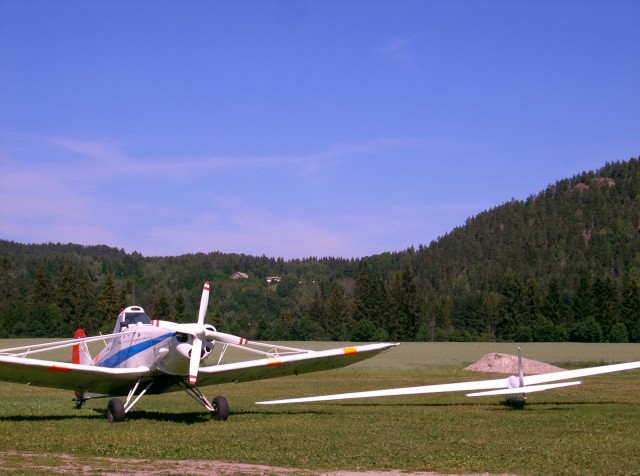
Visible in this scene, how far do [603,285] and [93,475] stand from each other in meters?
95.3

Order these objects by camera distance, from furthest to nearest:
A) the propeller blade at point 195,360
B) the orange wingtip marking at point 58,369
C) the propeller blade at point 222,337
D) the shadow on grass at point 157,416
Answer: the shadow on grass at point 157,416 → the orange wingtip marking at point 58,369 → the propeller blade at point 222,337 → the propeller blade at point 195,360

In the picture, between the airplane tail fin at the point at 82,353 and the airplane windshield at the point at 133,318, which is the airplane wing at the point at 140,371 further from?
the airplane tail fin at the point at 82,353

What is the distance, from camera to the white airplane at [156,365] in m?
15.5

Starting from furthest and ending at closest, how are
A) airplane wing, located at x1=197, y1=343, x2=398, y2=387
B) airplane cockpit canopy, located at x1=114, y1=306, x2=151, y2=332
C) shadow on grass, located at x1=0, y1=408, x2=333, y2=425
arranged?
airplane cockpit canopy, located at x1=114, y1=306, x2=151, y2=332
airplane wing, located at x1=197, y1=343, x2=398, y2=387
shadow on grass, located at x1=0, y1=408, x2=333, y2=425

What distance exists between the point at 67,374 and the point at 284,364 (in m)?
4.28

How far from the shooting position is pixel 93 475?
9914 mm

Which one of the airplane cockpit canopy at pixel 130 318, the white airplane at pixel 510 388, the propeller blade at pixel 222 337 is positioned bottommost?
the white airplane at pixel 510 388

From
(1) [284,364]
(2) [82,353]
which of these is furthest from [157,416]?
(2) [82,353]

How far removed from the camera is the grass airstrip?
11211 mm

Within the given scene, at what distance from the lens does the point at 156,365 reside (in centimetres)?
1623

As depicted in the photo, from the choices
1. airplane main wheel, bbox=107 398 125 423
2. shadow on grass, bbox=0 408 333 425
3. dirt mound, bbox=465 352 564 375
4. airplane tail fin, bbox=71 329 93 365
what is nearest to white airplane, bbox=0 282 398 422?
airplane main wheel, bbox=107 398 125 423

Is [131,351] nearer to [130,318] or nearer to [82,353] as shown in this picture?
[130,318]

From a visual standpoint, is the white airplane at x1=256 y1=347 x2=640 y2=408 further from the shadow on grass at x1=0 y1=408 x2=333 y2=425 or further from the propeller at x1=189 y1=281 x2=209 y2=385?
the propeller at x1=189 y1=281 x2=209 y2=385

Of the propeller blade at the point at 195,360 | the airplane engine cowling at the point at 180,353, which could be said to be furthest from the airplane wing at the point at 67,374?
the propeller blade at the point at 195,360
